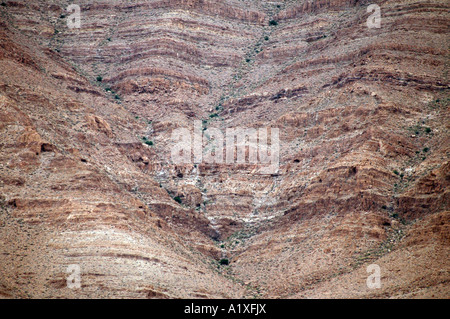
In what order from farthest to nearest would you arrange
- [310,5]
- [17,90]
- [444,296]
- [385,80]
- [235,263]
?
[310,5] < [385,80] < [17,90] < [235,263] < [444,296]

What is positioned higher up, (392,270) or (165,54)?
(165,54)

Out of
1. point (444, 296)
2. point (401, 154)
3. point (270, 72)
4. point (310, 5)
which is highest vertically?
point (310, 5)

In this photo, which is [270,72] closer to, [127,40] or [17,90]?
[127,40]

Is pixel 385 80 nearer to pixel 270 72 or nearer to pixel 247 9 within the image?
pixel 270 72

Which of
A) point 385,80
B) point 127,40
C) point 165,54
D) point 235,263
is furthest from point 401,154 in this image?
point 127,40

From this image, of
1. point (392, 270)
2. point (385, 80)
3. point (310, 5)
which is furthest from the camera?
point (310, 5)

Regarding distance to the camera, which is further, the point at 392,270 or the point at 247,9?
the point at 247,9
